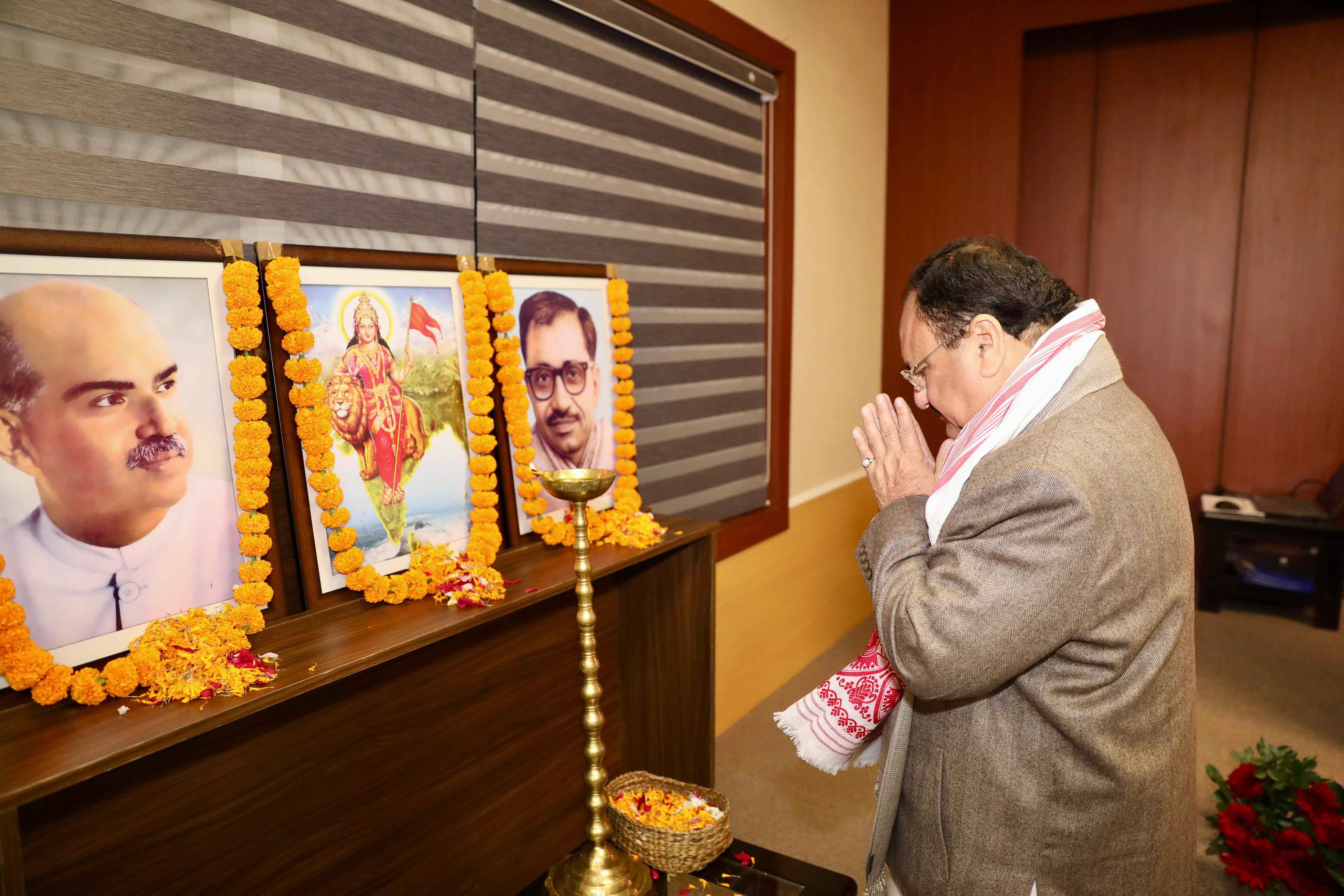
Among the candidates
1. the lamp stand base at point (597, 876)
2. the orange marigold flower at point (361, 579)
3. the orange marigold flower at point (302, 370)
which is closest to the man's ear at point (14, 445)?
the orange marigold flower at point (302, 370)

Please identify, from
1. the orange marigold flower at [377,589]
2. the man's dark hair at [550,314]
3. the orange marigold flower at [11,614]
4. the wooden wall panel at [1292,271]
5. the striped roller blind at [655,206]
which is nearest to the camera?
the orange marigold flower at [11,614]

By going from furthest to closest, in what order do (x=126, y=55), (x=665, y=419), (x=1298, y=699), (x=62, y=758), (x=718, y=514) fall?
(x=1298, y=699) < (x=718, y=514) < (x=665, y=419) < (x=126, y=55) < (x=62, y=758)

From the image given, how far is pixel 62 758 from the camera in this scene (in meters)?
1.02

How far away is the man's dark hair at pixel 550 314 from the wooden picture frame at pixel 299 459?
0.45 meters

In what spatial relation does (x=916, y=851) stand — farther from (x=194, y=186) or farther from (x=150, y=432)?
(x=194, y=186)

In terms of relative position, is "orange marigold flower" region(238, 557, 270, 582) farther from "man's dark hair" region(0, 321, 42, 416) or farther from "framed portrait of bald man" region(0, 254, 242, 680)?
"man's dark hair" region(0, 321, 42, 416)

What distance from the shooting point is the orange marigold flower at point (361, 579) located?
60.2 inches

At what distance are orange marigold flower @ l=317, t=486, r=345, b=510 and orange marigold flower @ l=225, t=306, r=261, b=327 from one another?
0.31m

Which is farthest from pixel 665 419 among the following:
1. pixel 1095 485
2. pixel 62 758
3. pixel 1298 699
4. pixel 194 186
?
pixel 1298 699

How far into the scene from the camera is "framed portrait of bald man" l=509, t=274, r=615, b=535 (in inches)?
77.2

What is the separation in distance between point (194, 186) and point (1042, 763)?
5.38 feet

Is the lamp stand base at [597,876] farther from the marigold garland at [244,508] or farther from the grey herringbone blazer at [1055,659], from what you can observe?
the marigold garland at [244,508]

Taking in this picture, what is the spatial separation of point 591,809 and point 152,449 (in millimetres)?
917

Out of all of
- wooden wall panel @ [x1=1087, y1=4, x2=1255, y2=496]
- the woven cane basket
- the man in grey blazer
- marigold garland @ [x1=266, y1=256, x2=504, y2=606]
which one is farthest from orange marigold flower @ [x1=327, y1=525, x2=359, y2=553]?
wooden wall panel @ [x1=1087, y1=4, x2=1255, y2=496]
